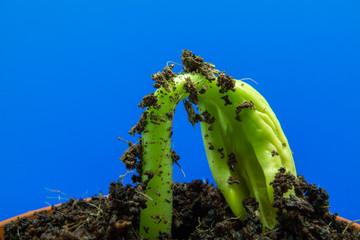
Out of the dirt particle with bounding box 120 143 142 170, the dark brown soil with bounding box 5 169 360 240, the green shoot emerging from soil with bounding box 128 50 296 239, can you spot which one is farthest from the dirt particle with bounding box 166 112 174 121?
the dark brown soil with bounding box 5 169 360 240

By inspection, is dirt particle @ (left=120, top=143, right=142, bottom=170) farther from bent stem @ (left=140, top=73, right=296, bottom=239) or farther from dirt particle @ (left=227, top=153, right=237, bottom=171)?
dirt particle @ (left=227, top=153, right=237, bottom=171)

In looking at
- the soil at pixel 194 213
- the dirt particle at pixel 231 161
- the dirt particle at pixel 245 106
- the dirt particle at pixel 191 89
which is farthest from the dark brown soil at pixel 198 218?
the dirt particle at pixel 191 89

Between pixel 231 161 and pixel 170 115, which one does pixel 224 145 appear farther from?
pixel 170 115

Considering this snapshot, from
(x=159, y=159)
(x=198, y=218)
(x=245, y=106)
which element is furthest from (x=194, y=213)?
(x=245, y=106)

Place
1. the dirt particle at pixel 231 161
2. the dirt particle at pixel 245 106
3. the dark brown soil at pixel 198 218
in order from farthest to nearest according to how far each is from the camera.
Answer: the dirt particle at pixel 231 161 → the dirt particle at pixel 245 106 → the dark brown soil at pixel 198 218

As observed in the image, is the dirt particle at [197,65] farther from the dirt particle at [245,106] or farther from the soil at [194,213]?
the dirt particle at [245,106]

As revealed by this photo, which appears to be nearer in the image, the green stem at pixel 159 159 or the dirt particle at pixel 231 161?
the green stem at pixel 159 159

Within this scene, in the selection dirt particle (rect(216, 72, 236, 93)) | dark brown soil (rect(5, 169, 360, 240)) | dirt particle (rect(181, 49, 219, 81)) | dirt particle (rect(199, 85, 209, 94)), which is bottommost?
dark brown soil (rect(5, 169, 360, 240))
